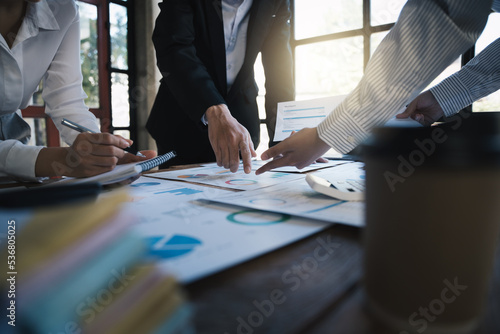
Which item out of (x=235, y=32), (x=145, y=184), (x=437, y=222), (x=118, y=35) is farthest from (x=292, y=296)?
(x=118, y=35)

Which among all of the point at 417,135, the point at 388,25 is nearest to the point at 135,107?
the point at 388,25

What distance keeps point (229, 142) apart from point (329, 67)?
7.01 feet

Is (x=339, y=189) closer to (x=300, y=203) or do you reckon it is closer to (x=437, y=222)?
(x=300, y=203)

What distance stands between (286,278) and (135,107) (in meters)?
3.64

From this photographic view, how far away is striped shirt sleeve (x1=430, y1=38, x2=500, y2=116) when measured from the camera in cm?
90

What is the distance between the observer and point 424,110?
968mm

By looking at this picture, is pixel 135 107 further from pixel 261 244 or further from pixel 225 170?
pixel 261 244

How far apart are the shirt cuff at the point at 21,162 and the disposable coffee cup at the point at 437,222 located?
0.82 meters

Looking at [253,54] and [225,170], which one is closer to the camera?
[225,170]

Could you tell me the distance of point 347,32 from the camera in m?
2.55

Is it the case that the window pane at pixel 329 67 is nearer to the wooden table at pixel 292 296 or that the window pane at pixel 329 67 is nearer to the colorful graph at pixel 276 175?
the colorful graph at pixel 276 175

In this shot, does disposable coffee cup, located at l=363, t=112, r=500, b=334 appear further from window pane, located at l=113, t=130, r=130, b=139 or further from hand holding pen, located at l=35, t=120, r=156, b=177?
window pane, located at l=113, t=130, r=130, b=139

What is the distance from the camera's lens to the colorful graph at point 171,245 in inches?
12.1

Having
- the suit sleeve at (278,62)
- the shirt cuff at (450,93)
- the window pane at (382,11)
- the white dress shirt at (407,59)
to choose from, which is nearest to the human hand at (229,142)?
the white dress shirt at (407,59)
